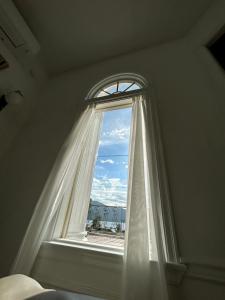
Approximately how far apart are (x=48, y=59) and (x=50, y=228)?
6.68 feet

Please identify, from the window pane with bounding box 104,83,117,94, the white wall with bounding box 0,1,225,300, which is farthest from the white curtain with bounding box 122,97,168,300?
the window pane with bounding box 104,83,117,94

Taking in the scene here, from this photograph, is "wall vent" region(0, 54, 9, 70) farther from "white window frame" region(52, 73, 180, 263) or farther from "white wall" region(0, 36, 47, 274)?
"white window frame" region(52, 73, 180, 263)

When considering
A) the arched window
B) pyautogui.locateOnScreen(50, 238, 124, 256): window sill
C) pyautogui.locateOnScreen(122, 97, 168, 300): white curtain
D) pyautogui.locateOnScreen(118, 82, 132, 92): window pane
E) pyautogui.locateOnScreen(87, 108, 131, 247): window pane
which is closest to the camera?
pyautogui.locateOnScreen(122, 97, 168, 300): white curtain

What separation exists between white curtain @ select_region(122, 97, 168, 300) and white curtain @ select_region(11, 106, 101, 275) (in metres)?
0.50

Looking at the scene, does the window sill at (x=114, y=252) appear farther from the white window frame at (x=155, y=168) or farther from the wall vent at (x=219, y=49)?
the wall vent at (x=219, y=49)

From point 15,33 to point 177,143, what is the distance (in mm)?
1936

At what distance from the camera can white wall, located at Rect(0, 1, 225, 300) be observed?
99 centimetres

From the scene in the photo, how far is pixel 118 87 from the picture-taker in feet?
6.25


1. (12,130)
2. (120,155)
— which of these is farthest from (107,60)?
(12,130)

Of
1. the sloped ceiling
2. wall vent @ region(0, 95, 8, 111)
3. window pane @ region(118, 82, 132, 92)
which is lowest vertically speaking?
wall vent @ region(0, 95, 8, 111)

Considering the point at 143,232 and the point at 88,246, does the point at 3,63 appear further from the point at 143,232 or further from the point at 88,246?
the point at 143,232

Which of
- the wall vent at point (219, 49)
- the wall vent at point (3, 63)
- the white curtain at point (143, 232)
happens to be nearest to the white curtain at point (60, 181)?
the white curtain at point (143, 232)

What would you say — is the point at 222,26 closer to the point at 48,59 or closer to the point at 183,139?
the point at 183,139

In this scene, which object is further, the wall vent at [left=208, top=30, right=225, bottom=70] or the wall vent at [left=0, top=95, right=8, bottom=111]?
the wall vent at [left=0, top=95, right=8, bottom=111]
